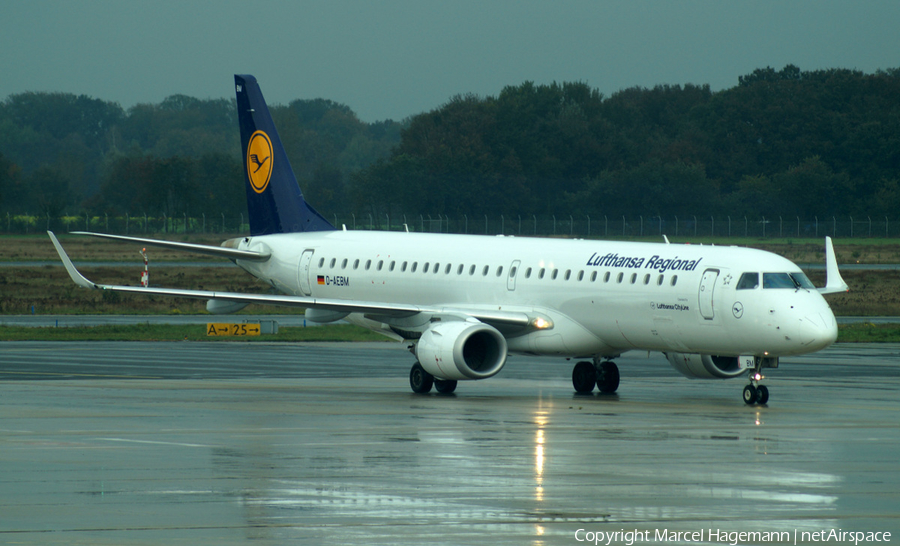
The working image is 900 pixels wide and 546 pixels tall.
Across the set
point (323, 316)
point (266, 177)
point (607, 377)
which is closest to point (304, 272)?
point (323, 316)

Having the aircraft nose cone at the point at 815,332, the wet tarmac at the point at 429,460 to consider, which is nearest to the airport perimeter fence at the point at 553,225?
the wet tarmac at the point at 429,460

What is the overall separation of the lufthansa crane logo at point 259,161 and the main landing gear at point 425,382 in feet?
36.7

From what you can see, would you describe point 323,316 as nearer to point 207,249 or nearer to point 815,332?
point 207,249

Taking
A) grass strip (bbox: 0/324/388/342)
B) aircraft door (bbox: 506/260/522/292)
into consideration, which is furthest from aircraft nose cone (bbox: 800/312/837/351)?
grass strip (bbox: 0/324/388/342)

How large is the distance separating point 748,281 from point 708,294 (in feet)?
2.73

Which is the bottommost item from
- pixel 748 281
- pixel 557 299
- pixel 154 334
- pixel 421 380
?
pixel 421 380

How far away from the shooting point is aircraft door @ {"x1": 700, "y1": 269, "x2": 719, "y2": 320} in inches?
1048

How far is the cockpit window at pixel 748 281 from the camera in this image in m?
26.4

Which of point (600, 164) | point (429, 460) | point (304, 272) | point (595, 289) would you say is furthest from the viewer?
point (600, 164)

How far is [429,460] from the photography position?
58.9ft

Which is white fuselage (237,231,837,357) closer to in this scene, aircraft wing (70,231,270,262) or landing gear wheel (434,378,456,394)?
landing gear wheel (434,378,456,394)

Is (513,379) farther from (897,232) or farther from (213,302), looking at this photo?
(897,232)

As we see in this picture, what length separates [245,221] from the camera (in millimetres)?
120500

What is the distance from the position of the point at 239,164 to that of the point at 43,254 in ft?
125
